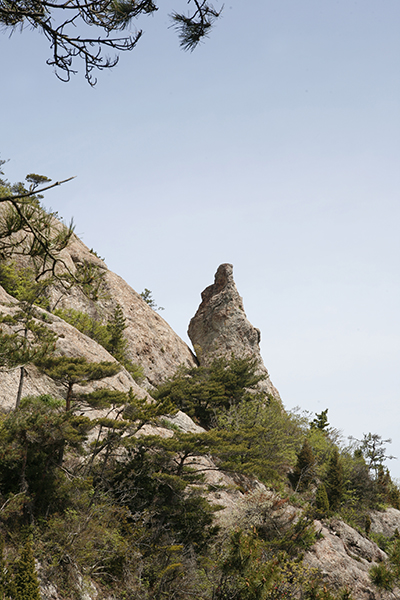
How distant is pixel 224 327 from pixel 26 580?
122 feet

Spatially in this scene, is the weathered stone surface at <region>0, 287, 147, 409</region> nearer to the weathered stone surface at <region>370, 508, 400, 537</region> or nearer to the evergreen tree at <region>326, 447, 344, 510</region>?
the evergreen tree at <region>326, 447, 344, 510</region>

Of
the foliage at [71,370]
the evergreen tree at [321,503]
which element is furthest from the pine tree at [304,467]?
the foliage at [71,370]

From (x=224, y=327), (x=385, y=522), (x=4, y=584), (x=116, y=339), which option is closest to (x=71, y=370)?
(x=4, y=584)

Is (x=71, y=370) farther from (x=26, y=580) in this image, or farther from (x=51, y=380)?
(x=26, y=580)

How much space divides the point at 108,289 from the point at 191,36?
33.0 m

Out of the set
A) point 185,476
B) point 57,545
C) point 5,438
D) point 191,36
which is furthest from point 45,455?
point 191,36

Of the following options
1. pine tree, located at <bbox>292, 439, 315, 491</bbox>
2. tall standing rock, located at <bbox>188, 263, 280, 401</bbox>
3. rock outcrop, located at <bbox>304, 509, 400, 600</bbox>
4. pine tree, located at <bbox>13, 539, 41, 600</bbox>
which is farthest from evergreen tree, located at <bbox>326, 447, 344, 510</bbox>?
pine tree, located at <bbox>13, 539, 41, 600</bbox>

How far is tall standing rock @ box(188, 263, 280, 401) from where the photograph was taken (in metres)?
44.9

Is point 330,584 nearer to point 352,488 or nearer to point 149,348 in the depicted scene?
point 352,488

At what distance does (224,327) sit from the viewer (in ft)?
151

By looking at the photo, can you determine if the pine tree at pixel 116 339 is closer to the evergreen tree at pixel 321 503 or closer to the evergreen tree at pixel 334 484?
the evergreen tree at pixel 321 503

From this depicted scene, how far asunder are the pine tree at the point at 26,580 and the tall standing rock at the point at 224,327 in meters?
33.9

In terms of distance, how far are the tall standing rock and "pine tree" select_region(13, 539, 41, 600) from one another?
33946 mm

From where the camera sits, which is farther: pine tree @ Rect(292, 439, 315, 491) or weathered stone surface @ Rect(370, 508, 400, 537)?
weathered stone surface @ Rect(370, 508, 400, 537)
